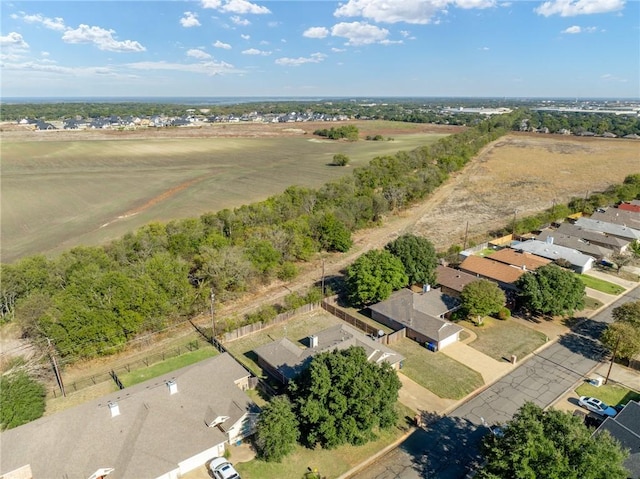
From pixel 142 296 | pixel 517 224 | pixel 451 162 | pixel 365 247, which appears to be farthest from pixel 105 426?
pixel 451 162

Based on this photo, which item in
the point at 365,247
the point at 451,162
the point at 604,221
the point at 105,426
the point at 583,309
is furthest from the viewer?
the point at 451,162

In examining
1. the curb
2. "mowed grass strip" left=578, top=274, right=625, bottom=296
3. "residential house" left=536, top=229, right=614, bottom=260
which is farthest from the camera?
"residential house" left=536, top=229, right=614, bottom=260

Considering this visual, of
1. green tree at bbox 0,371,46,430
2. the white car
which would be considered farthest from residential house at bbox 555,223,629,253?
green tree at bbox 0,371,46,430

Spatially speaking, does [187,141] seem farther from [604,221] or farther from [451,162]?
[604,221]

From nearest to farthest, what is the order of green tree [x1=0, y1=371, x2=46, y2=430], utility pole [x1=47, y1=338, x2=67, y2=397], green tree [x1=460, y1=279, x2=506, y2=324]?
green tree [x1=0, y1=371, x2=46, y2=430] < utility pole [x1=47, y1=338, x2=67, y2=397] < green tree [x1=460, y1=279, x2=506, y2=324]

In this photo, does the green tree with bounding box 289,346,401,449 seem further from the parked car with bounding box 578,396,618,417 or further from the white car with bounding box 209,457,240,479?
the parked car with bounding box 578,396,618,417
